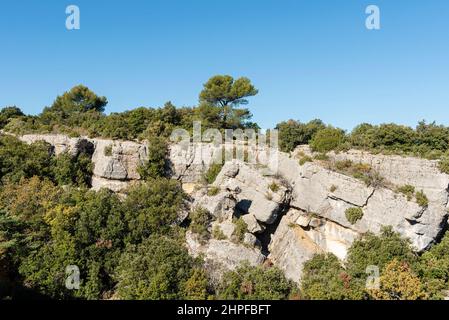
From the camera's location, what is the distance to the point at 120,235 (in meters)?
19.7

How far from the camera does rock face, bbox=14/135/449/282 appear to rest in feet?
62.4

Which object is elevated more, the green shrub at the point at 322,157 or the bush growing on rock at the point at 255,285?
the green shrub at the point at 322,157

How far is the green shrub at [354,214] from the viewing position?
20078 millimetres

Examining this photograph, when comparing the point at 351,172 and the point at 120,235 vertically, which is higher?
the point at 351,172

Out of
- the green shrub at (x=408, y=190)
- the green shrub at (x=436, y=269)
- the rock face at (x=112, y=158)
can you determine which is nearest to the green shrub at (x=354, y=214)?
the green shrub at (x=408, y=190)

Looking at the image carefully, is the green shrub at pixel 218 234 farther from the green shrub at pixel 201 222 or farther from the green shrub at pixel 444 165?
the green shrub at pixel 444 165

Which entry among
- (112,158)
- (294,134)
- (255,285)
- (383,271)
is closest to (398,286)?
(383,271)

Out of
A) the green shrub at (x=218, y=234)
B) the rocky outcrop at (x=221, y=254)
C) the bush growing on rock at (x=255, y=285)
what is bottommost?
the bush growing on rock at (x=255, y=285)

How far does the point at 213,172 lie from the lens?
26344 mm

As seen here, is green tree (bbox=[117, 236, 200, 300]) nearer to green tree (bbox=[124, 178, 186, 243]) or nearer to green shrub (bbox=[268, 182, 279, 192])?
green tree (bbox=[124, 178, 186, 243])

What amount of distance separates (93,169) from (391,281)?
23.1 meters

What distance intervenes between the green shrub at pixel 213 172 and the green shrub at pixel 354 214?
10642 mm
